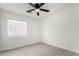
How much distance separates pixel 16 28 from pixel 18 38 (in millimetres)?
622

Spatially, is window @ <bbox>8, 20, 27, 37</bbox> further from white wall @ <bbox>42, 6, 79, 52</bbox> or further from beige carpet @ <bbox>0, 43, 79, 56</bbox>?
white wall @ <bbox>42, 6, 79, 52</bbox>

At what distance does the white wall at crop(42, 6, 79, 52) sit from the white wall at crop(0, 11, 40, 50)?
0.86 metres

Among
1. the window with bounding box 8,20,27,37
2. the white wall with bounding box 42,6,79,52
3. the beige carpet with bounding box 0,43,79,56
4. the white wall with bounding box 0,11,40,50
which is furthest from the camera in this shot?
the window with bounding box 8,20,27,37

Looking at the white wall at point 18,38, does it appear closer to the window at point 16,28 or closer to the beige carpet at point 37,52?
the window at point 16,28

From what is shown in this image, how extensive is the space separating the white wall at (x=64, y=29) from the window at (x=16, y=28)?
164 centimetres

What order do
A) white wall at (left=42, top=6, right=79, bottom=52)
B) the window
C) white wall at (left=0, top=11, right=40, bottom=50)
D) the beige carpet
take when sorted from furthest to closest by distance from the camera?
the window, white wall at (left=0, top=11, right=40, bottom=50), white wall at (left=42, top=6, right=79, bottom=52), the beige carpet

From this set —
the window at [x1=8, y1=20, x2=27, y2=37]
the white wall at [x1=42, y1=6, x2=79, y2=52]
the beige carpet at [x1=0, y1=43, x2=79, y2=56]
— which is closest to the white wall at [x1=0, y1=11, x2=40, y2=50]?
the window at [x1=8, y1=20, x2=27, y2=37]

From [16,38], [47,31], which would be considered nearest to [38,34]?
[47,31]

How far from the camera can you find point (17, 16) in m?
3.54

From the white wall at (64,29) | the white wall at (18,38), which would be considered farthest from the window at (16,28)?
the white wall at (64,29)

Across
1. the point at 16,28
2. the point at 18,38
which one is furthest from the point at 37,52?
the point at 16,28

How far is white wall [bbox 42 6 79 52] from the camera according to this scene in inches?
112

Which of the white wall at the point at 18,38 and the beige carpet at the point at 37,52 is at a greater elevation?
the white wall at the point at 18,38

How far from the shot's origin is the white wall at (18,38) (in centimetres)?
301
